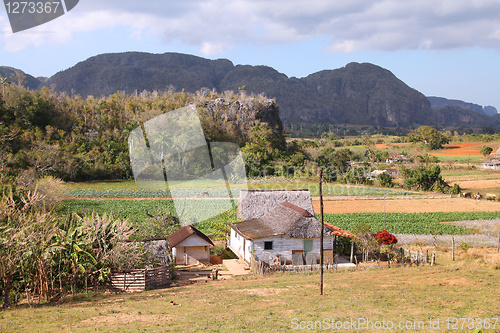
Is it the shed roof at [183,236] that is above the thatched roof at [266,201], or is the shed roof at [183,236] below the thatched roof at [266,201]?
below

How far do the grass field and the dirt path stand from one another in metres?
22.5

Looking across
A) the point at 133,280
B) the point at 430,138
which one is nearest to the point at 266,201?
the point at 133,280

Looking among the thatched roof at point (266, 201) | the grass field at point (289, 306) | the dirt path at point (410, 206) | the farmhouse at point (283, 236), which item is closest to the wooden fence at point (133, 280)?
the grass field at point (289, 306)

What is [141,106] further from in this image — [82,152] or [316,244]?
[316,244]

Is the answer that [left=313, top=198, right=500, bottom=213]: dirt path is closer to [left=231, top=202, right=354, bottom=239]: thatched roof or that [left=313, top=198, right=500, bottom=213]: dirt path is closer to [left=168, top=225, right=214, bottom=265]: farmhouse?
[left=231, top=202, right=354, bottom=239]: thatched roof

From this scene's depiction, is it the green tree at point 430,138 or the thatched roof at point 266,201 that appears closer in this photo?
the thatched roof at point 266,201

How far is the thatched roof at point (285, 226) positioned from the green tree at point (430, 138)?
→ 3648 inches

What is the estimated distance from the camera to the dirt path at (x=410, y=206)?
41281mm

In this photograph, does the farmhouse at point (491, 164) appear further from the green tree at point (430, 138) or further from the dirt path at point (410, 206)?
the dirt path at point (410, 206)

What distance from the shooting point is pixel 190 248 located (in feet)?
75.0

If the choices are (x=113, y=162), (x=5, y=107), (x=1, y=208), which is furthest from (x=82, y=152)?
(x=1, y=208)

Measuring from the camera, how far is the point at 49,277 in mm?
16047

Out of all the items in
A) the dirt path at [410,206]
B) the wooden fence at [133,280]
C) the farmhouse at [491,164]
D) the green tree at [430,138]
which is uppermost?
the green tree at [430,138]

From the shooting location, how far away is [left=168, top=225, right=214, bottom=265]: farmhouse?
22594mm
